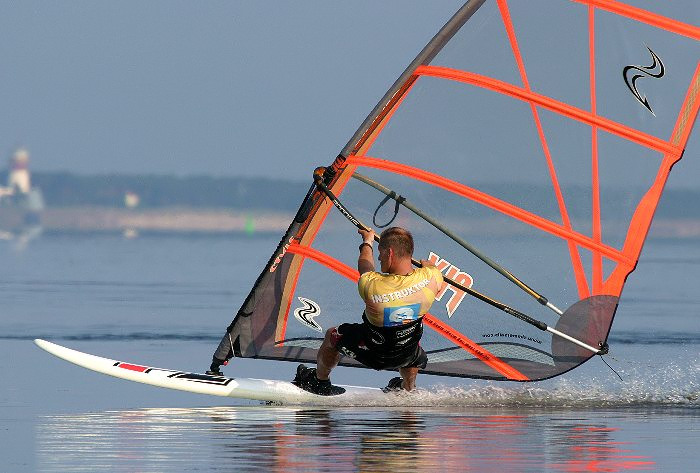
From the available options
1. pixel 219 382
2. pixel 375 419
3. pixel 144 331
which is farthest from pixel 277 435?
pixel 144 331

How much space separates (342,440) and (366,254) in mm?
1782

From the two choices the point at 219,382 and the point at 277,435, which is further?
the point at 219,382

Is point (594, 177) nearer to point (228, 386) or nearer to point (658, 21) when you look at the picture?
point (658, 21)

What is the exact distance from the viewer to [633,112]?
1070 centimetres

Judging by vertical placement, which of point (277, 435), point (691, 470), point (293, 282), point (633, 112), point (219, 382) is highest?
point (633, 112)

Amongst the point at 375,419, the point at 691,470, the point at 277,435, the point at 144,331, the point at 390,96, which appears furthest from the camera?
the point at 144,331

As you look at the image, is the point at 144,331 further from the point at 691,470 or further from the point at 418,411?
the point at 691,470

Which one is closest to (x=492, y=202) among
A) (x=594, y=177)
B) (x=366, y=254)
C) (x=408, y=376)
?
(x=594, y=177)

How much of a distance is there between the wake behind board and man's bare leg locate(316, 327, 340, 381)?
0.58 feet

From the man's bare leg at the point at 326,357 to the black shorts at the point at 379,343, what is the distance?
3.7 inches

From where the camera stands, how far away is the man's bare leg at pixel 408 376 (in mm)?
10477

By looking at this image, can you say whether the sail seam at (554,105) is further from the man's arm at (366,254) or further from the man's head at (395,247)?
the man's head at (395,247)

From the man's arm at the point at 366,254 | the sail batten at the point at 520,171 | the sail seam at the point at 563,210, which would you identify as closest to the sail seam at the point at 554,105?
the sail batten at the point at 520,171

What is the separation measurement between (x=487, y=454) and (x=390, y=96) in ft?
10.5
